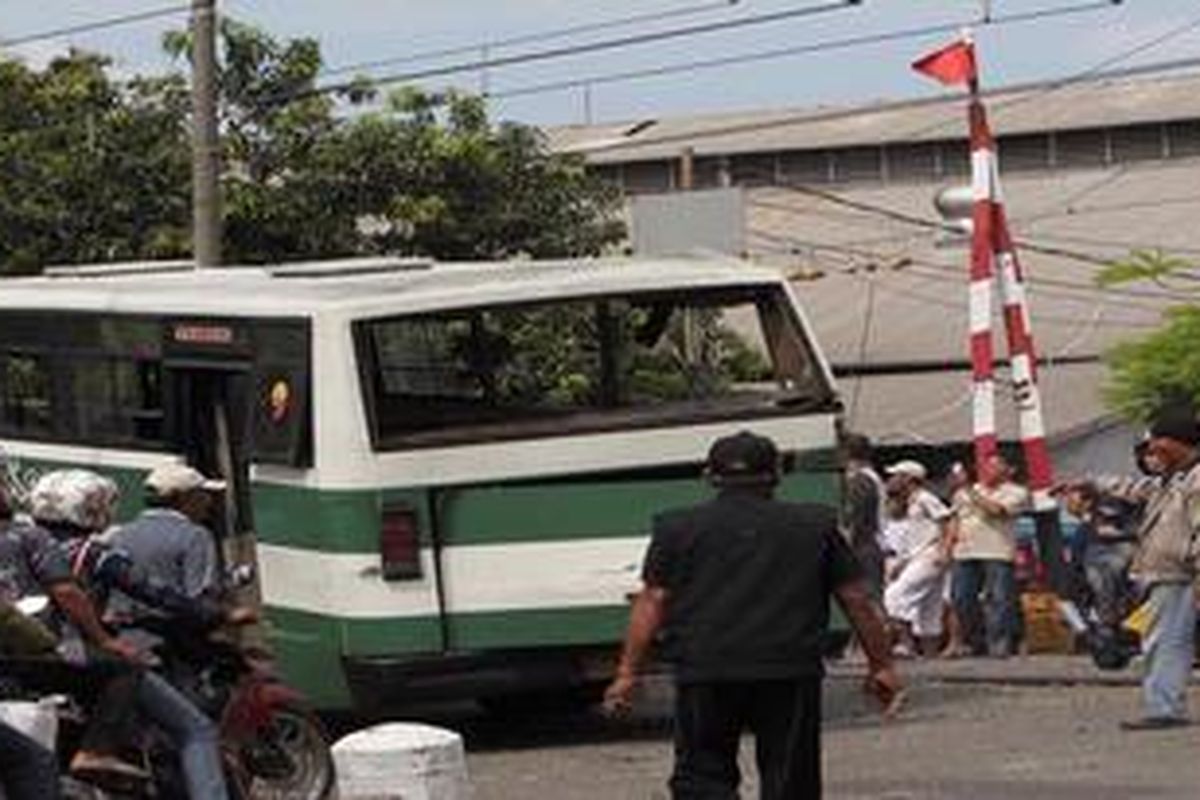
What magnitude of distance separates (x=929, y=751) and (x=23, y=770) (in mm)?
6151

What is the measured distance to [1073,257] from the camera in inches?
1676

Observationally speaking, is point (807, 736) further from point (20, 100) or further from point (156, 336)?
point (20, 100)

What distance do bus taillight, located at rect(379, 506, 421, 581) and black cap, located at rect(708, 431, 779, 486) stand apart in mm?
5732

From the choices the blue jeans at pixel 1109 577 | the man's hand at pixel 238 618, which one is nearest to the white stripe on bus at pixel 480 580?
the man's hand at pixel 238 618

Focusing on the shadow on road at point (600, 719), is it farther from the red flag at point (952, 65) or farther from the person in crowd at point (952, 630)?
the red flag at point (952, 65)

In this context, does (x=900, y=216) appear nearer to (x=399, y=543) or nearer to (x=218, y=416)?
(x=218, y=416)

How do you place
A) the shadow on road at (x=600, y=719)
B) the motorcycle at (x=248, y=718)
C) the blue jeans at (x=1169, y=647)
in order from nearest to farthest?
the motorcycle at (x=248, y=718) < the blue jeans at (x=1169, y=647) < the shadow on road at (x=600, y=719)

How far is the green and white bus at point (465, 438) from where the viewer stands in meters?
14.1

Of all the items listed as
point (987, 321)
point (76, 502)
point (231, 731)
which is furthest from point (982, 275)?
point (76, 502)

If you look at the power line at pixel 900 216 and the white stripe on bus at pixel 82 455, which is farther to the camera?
the power line at pixel 900 216

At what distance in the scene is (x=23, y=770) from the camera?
8766mm

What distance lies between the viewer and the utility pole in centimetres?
2316

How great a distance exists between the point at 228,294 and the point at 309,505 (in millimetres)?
1615

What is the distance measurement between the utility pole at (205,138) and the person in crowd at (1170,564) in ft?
36.4
